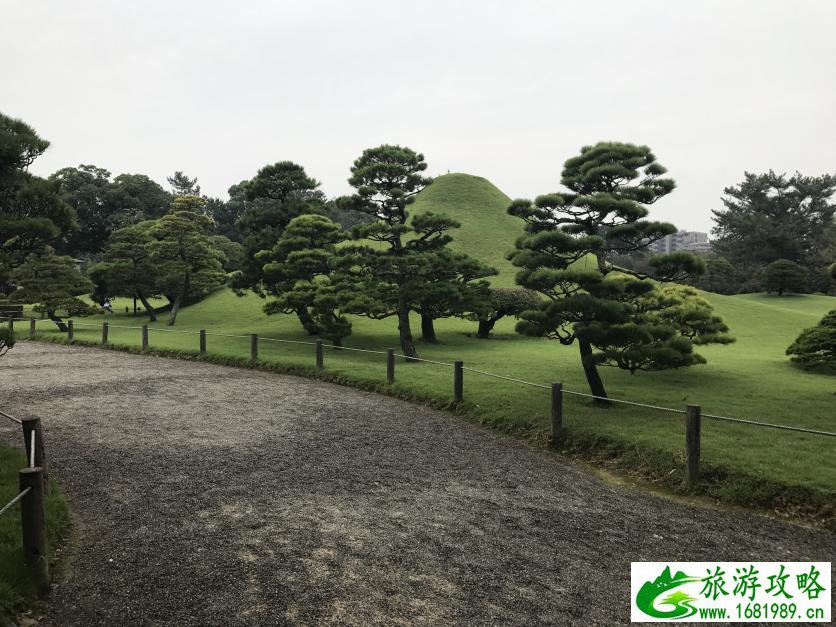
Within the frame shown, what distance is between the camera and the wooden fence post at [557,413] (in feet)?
30.9

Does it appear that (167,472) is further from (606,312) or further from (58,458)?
(606,312)

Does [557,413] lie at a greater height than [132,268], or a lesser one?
lesser

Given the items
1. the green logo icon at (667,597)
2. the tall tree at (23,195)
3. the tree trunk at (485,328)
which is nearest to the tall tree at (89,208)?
the tree trunk at (485,328)

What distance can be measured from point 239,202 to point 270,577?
229ft

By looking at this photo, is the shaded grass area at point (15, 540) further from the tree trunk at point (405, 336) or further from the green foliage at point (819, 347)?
the green foliage at point (819, 347)

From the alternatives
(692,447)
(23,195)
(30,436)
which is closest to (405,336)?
(23,195)

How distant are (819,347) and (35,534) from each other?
58.1 ft

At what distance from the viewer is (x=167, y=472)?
24.8 feet

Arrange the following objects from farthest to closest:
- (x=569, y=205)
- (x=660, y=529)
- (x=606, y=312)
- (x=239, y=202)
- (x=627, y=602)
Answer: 1. (x=239, y=202)
2. (x=569, y=205)
3. (x=606, y=312)
4. (x=660, y=529)
5. (x=627, y=602)

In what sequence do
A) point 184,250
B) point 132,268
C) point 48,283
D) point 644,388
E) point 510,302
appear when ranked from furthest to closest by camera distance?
point 132,268
point 184,250
point 48,283
point 510,302
point 644,388

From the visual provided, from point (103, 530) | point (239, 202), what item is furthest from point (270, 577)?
point (239, 202)

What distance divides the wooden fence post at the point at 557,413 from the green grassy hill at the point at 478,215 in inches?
1085

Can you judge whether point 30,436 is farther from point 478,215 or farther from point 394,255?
point 478,215

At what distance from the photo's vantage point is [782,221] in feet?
177
